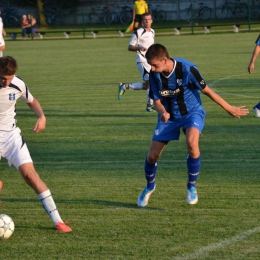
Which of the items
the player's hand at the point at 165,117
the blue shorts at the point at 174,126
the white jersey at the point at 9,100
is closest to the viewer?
the white jersey at the point at 9,100

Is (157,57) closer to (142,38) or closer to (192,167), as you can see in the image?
(192,167)

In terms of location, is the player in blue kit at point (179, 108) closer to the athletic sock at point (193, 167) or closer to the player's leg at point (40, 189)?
the athletic sock at point (193, 167)

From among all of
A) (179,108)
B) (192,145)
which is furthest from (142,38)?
(192,145)

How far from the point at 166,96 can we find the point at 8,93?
1600mm

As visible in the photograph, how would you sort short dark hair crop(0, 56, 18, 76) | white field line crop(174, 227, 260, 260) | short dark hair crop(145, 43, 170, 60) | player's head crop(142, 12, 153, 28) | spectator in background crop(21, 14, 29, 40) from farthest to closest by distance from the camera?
spectator in background crop(21, 14, 29, 40) → player's head crop(142, 12, 153, 28) → short dark hair crop(145, 43, 170, 60) → short dark hair crop(0, 56, 18, 76) → white field line crop(174, 227, 260, 260)

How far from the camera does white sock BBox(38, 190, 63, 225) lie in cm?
639

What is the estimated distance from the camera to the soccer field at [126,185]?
6.04 meters

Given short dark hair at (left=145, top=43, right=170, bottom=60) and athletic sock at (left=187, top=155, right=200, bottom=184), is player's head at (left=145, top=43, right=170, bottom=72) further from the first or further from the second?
athletic sock at (left=187, top=155, right=200, bottom=184)

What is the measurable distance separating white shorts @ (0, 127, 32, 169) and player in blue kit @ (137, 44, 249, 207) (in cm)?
137

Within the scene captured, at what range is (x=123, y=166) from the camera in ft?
30.2

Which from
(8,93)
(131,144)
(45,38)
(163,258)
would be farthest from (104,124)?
(45,38)

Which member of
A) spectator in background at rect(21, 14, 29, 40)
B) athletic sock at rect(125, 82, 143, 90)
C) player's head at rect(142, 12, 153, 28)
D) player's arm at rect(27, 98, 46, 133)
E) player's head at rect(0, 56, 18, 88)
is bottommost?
spectator in background at rect(21, 14, 29, 40)

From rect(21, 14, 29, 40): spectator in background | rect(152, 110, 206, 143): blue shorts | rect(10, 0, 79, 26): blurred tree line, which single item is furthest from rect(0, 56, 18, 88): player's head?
rect(10, 0, 79, 26): blurred tree line

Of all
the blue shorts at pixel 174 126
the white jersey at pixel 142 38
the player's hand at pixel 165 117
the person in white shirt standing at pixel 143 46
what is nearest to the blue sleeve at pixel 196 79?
the blue shorts at pixel 174 126
